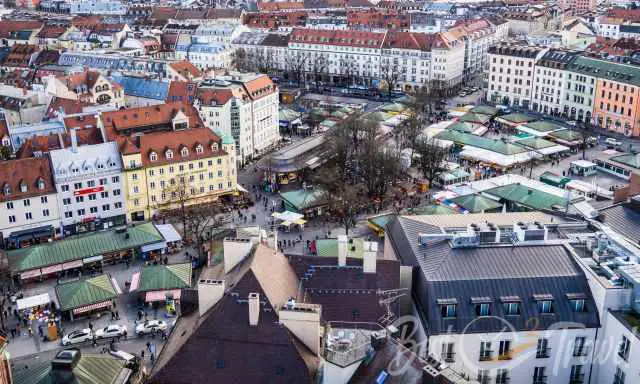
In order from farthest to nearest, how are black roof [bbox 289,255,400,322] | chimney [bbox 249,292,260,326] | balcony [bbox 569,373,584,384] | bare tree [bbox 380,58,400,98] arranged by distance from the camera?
bare tree [bbox 380,58,400,98]
black roof [bbox 289,255,400,322]
balcony [bbox 569,373,584,384]
chimney [bbox 249,292,260,326]

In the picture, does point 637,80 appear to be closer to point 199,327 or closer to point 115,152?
point 115,152

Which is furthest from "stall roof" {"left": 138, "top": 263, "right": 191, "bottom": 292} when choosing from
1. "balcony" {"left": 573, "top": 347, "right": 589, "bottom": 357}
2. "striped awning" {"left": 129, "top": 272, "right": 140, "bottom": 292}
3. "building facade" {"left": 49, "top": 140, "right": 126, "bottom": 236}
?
"balcony" {"left": 573, "top": 347, "right": 589, "bottom": 357}

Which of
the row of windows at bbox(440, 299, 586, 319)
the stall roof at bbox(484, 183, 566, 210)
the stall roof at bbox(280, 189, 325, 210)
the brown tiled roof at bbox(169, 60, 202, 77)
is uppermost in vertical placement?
the brown tiled roof at bbox(169, 60, 202, 77)

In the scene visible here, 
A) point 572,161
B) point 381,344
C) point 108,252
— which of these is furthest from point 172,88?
point 381,344

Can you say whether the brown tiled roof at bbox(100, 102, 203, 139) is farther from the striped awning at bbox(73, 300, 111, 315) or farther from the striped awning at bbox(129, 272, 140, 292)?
the striped awning at bbox(73, 300, 111, 315)

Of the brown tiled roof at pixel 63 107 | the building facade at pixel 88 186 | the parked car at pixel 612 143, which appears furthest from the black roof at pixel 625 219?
the brown tiled roof at pixel 63 107

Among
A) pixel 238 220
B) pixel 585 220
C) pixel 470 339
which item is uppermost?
pixel 585 220

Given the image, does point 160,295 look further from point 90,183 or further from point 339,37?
point 339,37
